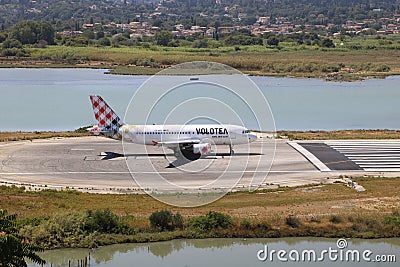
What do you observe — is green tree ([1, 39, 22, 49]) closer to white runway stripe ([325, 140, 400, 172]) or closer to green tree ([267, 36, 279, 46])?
green tree ([267, 36, 279, 46])

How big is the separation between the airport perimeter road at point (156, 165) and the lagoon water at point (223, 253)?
11.3m

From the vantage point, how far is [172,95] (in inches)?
4311

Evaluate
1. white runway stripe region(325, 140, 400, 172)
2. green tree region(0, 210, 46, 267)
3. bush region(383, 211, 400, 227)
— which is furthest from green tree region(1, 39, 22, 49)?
green tree region(0, 210, 46, 267)

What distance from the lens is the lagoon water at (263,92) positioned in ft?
285

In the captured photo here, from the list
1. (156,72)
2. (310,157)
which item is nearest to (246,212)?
(310,157)

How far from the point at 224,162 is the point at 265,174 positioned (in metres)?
4.72

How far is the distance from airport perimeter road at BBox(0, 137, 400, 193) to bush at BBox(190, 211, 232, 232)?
927 cm

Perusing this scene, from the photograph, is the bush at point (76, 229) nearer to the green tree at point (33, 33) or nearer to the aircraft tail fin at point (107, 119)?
the aircraft tail fin at point (107, 119)

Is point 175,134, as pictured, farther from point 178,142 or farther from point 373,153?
point 373,153

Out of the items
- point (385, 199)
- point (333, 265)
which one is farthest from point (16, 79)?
point (333, 265)

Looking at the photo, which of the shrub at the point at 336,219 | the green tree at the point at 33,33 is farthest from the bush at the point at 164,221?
the green tree at the point at 33,33

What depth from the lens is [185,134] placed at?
199 ft

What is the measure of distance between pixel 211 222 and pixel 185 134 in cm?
1940

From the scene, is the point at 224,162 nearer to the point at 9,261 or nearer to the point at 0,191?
the point at 0,191
